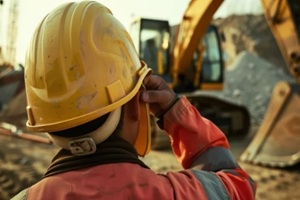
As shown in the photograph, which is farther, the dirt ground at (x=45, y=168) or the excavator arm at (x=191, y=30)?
the excavator arm at (x=191, y=30)

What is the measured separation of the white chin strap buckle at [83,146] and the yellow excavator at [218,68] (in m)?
4.78

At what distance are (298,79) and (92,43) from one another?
16.5 ft

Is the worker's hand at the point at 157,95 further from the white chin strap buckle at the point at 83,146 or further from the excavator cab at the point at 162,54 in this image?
the excavator cab at the point at 162,54

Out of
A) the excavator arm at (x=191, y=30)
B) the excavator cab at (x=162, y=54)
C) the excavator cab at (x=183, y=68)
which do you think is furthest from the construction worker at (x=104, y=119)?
the excavator cab at (x=162, y=54)

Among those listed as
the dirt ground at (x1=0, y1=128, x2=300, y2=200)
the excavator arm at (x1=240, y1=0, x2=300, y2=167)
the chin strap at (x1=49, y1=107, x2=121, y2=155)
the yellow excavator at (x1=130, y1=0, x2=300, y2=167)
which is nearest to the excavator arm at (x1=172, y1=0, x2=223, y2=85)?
the yellow excavator at (x1=130, y1=0, x2=300, y2=167)

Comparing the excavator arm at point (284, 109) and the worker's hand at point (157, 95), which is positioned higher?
the worker's hand at point (157, 95)

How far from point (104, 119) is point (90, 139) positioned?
0.30 feet

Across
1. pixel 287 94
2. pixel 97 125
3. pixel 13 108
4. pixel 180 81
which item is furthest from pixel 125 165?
pixel 13 108

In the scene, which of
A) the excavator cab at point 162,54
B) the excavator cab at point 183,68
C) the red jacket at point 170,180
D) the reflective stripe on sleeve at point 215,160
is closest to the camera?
the red jacket at point 170,180

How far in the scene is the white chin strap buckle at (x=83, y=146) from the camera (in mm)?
1079

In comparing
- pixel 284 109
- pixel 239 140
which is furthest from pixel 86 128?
pixel 239 140

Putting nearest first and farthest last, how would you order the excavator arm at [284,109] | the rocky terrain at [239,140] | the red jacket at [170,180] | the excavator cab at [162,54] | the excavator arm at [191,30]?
the red jacket at [170,180]
the rocky terrain at [239,140]
the excavator arm at [284,109]
the excavator arm at [191,30]
the excavator cab at [162,54]

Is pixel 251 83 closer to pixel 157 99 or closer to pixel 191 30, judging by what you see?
pixel 191 30

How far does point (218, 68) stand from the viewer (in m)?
9.84
